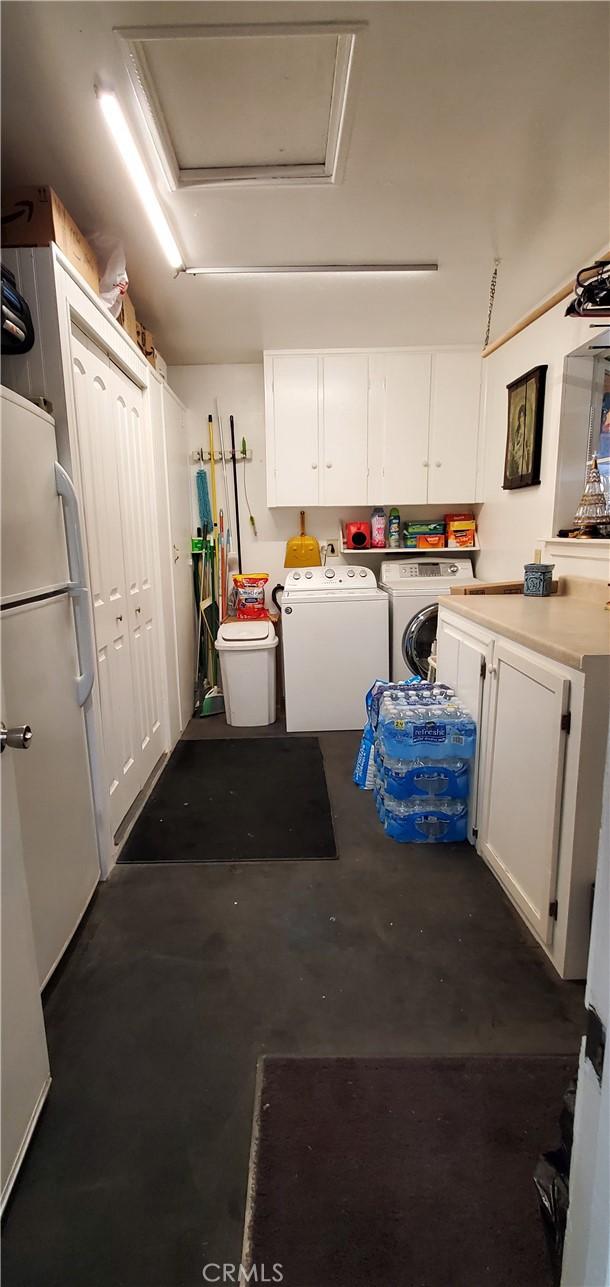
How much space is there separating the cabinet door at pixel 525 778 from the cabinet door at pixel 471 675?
3.0 inches

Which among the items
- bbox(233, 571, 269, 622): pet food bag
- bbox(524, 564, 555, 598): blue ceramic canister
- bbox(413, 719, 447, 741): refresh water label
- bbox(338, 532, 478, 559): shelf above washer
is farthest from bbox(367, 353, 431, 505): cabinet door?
bbox(413, 719, 447, 741): refresh water label

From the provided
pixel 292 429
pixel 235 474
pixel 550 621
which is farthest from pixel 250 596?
pixel 550 621

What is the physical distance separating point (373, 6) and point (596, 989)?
6.52ft

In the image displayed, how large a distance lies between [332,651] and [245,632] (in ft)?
1.94

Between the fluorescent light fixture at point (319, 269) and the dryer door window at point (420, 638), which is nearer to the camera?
the fluorescent light fixture at point (319, 269)

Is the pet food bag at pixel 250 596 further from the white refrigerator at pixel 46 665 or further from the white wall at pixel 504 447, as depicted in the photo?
the white refrigerator at pixel 46 665

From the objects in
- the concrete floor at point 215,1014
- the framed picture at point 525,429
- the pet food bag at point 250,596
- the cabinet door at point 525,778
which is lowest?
the concrete floor at point 215,1014

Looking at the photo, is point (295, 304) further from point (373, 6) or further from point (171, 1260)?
point (171, 1260)

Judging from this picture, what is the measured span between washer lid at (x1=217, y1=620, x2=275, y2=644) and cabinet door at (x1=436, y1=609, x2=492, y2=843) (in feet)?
4.38

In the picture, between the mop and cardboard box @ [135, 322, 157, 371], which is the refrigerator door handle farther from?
the mop

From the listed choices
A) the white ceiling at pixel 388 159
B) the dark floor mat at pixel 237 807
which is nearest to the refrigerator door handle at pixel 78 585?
the dark floor mat at pixel 237 807

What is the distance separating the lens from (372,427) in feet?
11.7

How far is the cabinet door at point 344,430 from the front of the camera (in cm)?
351

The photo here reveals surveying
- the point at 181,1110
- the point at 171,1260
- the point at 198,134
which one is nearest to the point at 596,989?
the point at 171,1260
